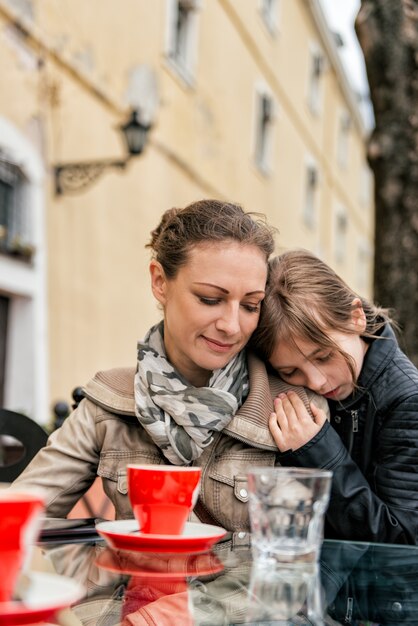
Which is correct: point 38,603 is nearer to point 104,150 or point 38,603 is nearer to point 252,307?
point 252,307

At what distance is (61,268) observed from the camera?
26.6ft

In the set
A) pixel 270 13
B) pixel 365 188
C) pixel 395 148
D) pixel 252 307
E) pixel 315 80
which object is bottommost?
pixel 252 307

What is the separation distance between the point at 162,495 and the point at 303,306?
30.8 inches

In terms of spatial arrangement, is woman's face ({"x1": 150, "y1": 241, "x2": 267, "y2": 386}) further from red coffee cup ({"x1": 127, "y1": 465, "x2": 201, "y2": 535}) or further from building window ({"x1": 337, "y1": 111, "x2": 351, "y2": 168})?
building window ({"x1": 337, "y1": 111, "x2": 351, "y2": 168})

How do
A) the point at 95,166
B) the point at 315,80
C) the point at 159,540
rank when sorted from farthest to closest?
1. the point at 315,80
2. the point at 95,166
3. the point at 159,540

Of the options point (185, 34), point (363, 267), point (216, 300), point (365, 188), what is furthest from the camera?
point (363, 267)

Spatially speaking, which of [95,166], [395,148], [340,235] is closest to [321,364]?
[395,148]

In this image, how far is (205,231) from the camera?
2.15m

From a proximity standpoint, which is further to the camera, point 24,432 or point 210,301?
point 24,432

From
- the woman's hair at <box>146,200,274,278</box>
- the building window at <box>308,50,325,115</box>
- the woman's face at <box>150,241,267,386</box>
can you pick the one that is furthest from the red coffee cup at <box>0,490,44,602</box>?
the building window at <box>308,50,325,115</box>

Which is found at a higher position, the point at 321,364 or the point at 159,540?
Result: the point at 321,364

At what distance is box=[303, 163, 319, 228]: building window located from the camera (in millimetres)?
17892

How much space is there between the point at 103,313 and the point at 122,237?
83 centimetres

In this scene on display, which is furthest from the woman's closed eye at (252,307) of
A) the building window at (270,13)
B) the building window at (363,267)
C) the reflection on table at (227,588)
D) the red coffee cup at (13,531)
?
the building window at (363,267)
